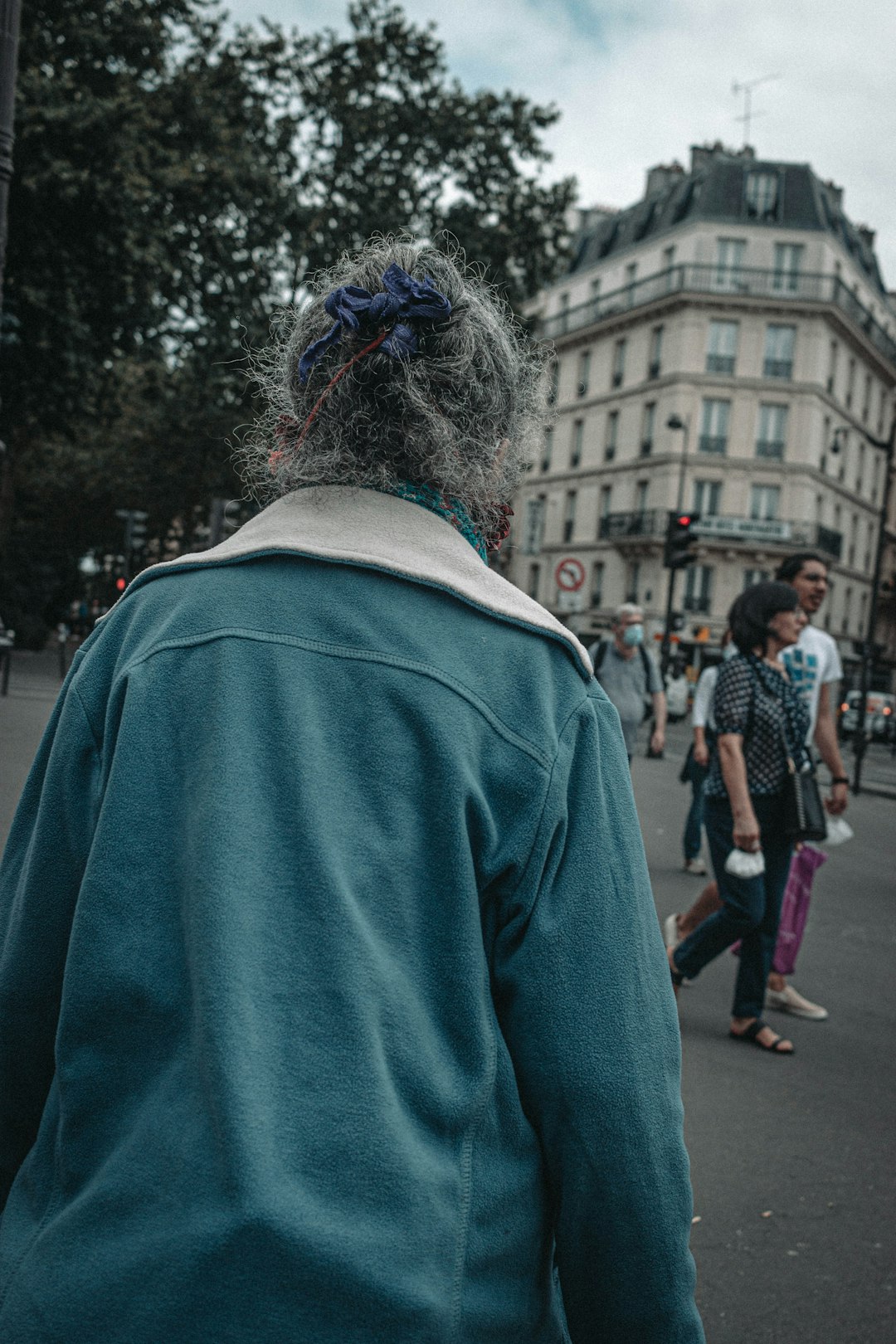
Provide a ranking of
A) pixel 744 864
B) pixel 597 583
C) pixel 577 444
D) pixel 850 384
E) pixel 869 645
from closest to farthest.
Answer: pixel 744 864, pixel 869 645, pixel 850 384, pixel 597 583, pixel 577 444

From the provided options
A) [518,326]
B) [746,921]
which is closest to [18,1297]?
[518,326]

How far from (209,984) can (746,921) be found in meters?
3.74

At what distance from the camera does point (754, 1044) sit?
4.71 meters

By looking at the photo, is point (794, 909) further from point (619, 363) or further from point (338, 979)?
point (619, 363)

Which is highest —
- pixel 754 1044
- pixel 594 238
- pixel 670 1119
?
pixel 594 238

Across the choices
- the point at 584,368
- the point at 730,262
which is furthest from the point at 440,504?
the point at 584,368

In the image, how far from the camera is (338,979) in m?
1.13

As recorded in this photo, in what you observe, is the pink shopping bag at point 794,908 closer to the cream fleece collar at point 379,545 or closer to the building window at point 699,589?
the cream fleece collar at point 379,545

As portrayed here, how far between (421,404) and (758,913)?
142 inches

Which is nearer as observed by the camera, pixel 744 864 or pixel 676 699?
pixel 744 864

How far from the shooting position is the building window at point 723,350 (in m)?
44.8

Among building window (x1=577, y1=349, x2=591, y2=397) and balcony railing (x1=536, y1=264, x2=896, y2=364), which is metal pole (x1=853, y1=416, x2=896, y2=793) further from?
building window (x1=577, y1=349, x2=591, y2=397)

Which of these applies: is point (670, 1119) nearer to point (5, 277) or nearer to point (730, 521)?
point (5, 277)

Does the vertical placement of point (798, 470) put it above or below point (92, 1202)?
above
